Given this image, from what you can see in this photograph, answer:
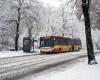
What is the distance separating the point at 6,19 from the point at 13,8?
237 centimetres

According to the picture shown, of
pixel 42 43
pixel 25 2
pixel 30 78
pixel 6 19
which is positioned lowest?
pixel 30 78

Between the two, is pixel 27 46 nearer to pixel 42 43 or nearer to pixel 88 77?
pixel 42 43

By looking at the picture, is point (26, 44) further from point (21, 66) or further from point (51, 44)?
point (21, 66)

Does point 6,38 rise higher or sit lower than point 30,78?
higher

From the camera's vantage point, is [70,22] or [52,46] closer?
[52,46]

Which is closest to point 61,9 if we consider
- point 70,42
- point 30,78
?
point 70,42

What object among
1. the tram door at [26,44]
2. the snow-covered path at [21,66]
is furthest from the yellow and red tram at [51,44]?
the snow-covered path at [21,66]

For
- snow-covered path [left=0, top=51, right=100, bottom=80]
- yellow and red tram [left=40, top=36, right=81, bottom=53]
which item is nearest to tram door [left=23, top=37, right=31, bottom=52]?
yellow and red tram [left=40, top=36, right=81, bottom=53]

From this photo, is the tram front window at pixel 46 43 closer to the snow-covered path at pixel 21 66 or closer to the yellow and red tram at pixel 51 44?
the yellow and red tram at pixel 51 44

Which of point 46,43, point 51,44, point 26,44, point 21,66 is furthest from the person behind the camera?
point 26,44

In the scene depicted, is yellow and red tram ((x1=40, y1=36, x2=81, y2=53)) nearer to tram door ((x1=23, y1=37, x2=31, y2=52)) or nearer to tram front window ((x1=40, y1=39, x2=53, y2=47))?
tram front window ((x1=40, y1=39, x2=53, y2=47))

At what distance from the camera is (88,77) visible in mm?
13492

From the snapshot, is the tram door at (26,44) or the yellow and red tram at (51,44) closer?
the yellow and red tram at (51,44)

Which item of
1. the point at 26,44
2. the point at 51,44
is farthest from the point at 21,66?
the point at 26,44
